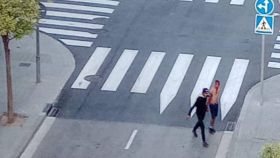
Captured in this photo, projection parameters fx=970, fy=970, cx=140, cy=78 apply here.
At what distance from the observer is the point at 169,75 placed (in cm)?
2852

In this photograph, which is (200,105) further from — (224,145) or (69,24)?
(69,24)

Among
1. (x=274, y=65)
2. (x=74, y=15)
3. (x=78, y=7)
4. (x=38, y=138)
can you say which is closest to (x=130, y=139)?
(x=38, y=138)

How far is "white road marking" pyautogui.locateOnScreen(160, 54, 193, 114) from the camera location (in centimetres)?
2709

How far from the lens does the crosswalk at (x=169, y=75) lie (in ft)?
89.6

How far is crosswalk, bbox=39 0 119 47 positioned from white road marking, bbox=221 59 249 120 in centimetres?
479

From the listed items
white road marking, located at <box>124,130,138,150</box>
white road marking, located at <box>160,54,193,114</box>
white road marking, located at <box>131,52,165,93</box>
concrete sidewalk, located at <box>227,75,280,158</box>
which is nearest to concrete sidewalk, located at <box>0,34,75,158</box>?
white road marking, located at <box>131,52,165,93</box>

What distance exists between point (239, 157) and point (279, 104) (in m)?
3.46

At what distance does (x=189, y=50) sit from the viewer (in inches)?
1190

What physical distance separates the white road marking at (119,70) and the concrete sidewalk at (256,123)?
12.6 feet

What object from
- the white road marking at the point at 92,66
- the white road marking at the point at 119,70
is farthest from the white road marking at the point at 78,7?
the white road marking at the point at 119,70

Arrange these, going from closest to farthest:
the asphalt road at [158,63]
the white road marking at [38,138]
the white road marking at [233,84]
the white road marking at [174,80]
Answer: the white road marking at [38,138]
the asphalt road at [158,63]
the white road marking at [233,84]
the white road marking at [174,80]

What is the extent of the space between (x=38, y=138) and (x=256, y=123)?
5717mm

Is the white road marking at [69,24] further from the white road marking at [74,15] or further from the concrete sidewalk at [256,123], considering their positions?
the concrete sidewalk at [256,123]

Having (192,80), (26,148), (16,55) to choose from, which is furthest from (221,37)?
(26,148)
